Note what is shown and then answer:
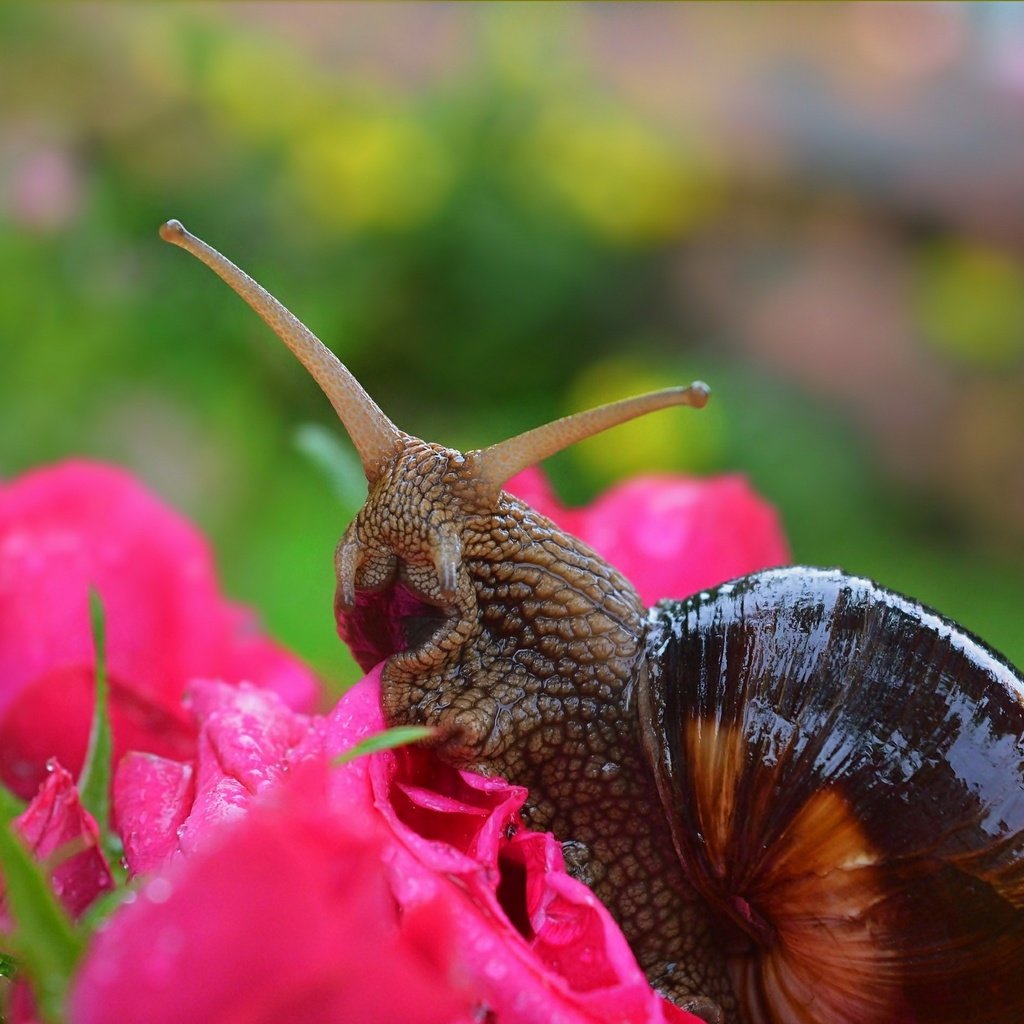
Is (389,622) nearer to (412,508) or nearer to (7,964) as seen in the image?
(412,508)

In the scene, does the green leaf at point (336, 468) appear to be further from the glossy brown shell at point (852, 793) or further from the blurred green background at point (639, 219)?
the blurred green background at point (639, 219)

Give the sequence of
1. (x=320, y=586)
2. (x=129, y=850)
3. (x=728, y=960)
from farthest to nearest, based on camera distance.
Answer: (x=320, y=586) < (x=728, y=960) < (x=129, y=850)

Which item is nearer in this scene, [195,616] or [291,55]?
[195,616]

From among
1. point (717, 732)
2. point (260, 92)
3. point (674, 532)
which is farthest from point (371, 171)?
point (717, 732)

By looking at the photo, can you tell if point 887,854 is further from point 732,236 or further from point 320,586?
point 732,236

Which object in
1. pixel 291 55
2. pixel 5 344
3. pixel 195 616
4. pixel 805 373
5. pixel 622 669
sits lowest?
pixel 622 669

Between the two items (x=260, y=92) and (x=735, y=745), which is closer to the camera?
(x=735, y=745)

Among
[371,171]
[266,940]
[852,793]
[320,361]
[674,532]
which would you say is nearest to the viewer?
[266,940]

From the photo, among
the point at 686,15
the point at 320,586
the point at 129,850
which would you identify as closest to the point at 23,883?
the point at 129,850

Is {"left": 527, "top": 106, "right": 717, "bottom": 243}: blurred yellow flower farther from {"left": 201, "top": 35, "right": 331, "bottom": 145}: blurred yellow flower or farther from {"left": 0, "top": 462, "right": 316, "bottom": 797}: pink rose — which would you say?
{"left": 0, "top": 462, "right": 316, "bottom": 797}: pink rose
